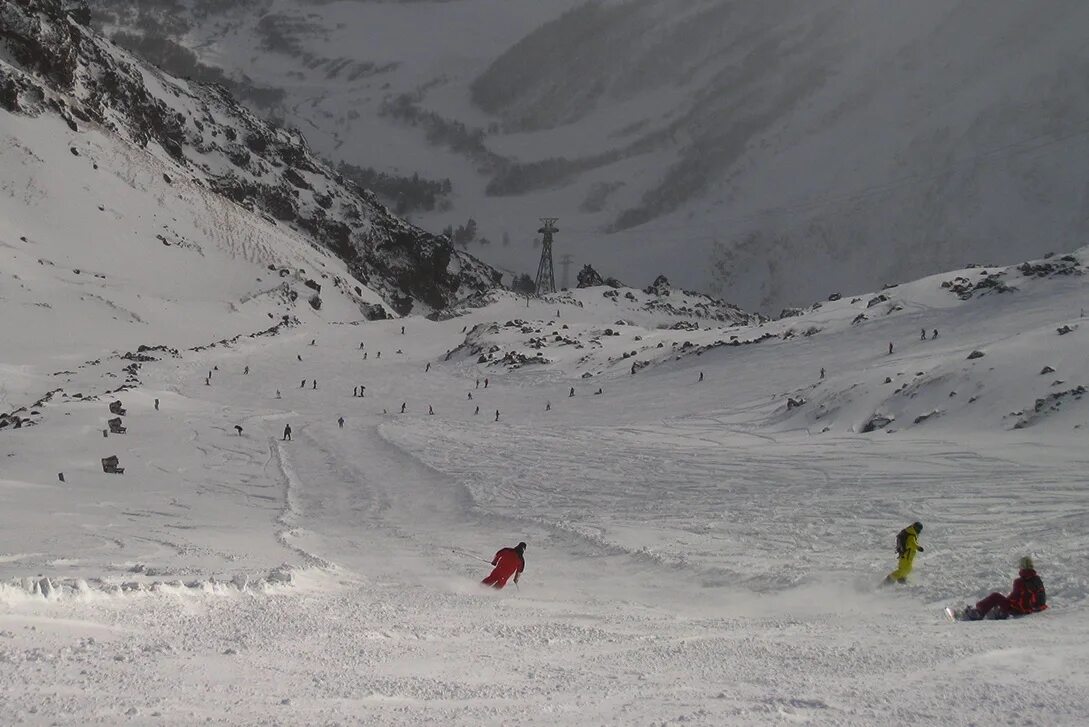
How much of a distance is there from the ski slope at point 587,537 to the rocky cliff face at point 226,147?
169ft

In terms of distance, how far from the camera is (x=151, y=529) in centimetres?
1680

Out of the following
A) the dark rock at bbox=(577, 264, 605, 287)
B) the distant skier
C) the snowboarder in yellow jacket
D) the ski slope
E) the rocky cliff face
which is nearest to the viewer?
the ski slope

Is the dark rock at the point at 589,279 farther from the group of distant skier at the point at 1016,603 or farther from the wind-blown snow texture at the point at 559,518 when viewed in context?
the group of distant skier at the point at 1016,603

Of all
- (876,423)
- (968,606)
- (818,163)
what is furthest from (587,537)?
(818,163)

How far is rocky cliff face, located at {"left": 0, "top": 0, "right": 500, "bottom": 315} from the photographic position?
8219cm

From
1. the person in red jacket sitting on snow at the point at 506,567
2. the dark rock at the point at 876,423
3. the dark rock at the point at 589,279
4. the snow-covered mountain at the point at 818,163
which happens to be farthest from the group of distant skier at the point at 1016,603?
the snow-covered mountain at the point at 818,163

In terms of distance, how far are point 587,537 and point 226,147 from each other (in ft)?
370

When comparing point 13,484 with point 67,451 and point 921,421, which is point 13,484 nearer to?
point 67,451

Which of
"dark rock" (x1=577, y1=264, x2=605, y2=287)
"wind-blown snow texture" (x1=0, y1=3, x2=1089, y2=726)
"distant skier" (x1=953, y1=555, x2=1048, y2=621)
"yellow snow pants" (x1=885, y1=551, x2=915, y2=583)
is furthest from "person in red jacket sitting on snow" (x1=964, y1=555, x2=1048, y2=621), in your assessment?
"dark rock" (x1=577, y1=264, x2=605, y2=287)

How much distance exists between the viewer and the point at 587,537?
55.7ft

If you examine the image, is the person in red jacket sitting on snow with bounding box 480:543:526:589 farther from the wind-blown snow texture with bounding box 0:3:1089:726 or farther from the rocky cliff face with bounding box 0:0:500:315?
the rocky cliff face with bounding box 0:0:500:315

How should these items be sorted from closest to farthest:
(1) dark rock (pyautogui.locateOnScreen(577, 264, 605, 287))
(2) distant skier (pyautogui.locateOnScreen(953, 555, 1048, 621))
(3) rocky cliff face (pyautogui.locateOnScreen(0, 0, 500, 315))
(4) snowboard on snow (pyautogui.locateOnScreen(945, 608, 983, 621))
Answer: (2) distant skier (pyautogui.locateOnScreen(953, 555, 1048, 621))
(4) snowboard on snow (pyautogui.locateOnScreen(945, 608, 983, 621))
(3) rocky cliff face (pyautogui.locateOnScreen(0, 0, 500, 315))
(1) dark rock (pyautogui.locateOnScreen(577, 264, 605, 287))

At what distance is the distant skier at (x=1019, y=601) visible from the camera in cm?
1018

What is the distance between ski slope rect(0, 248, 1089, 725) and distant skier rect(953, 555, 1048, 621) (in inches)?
15.6
